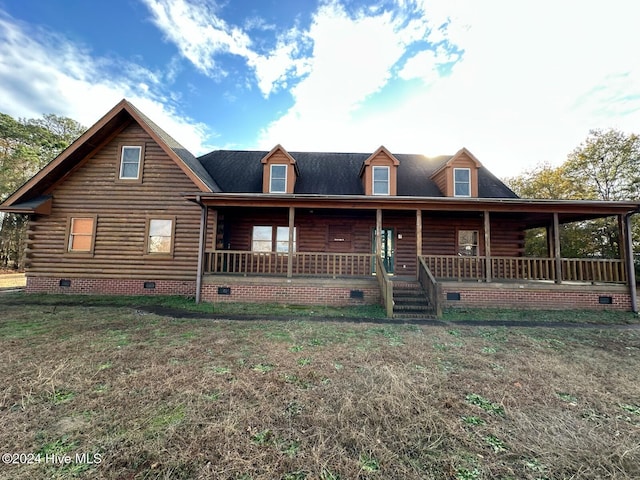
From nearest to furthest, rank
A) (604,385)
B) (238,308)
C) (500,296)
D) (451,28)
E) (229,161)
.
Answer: (604,385)
(238,308)
(500,296)
(451,28)
(229,161)

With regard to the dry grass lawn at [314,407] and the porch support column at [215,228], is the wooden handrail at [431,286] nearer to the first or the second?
the dry grass lawn at [314,407]

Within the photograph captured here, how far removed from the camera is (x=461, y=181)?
12.3 meters

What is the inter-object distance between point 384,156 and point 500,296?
733 centimetres

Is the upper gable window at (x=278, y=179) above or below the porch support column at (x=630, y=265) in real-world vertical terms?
above

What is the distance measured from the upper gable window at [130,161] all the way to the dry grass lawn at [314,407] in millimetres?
7707

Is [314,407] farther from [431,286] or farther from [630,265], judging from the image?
[630,265]

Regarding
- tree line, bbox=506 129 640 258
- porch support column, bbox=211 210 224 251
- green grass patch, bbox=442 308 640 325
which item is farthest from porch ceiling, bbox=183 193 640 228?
tree line, bbox=506 129 640 258

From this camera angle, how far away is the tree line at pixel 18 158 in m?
22.8

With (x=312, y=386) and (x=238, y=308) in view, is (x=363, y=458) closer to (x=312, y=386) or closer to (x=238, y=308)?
(x=312, y=386)

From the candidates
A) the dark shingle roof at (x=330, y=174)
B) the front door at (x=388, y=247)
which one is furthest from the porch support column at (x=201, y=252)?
the front door at (x=388, y=247)

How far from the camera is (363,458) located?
236 cm

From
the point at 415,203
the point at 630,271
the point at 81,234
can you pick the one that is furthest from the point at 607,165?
the point at 81,234

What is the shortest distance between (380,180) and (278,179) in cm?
473

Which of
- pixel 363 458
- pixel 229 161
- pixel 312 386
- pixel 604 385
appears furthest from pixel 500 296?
pixel 229 161
